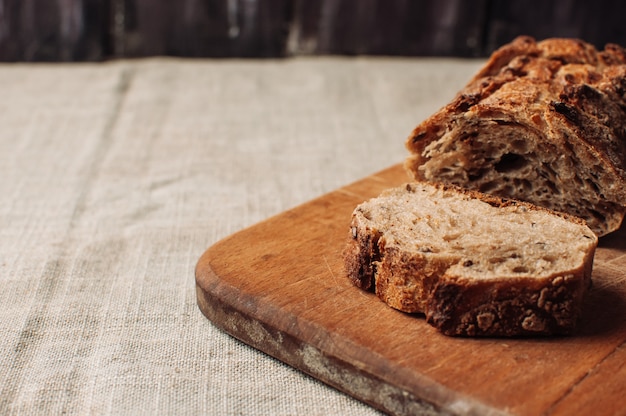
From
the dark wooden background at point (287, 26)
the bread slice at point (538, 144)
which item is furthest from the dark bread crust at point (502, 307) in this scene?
the dark wooden background at point (287, 26)

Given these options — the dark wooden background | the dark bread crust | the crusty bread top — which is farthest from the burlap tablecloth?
the crusty bread top

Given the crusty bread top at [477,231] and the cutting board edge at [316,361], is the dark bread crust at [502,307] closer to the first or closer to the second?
the crusty bread top at [477,231]

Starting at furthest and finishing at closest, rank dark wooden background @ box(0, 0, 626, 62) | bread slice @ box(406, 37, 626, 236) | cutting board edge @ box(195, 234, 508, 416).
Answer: dark wooden background @ box(0, 0, 626, 62) → bread slice @ box(406, 37, 626, 236) → cutting board edge @ box(195, 234, 508, 416)

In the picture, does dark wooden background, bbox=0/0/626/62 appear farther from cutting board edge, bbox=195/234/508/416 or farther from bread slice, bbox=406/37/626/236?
cutting board edge, bbox=195/234/508/416

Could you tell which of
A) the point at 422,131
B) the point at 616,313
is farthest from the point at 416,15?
the point at 616,313

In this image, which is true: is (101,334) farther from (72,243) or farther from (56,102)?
(56,102)

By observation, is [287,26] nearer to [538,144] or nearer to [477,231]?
[538,144]
